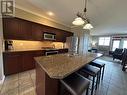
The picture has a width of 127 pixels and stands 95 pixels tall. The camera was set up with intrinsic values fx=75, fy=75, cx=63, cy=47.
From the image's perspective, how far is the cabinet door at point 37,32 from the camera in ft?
11.2

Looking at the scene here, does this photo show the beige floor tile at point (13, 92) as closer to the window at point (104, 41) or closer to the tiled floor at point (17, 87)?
the tiled floor at point (17, 87)

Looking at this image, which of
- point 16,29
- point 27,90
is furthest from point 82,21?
point 16,29

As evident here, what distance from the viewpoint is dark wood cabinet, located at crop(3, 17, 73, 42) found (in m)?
2.65

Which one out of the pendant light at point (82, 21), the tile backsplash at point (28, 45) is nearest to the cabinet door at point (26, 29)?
the tile backsplash at point (28, 45)

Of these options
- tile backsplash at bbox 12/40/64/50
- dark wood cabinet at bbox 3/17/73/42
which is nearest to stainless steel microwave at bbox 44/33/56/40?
dark wood cabinet at bbox 3/17/73/42

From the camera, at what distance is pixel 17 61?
9.24 ft

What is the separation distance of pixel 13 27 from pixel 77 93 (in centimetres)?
300

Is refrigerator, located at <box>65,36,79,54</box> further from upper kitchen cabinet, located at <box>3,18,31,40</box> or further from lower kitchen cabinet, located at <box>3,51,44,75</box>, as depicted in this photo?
upper kitchen cabinet, located at <box>3,18,31,40</box>

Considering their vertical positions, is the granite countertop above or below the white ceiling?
below

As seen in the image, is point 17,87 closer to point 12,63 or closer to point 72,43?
point 12,63

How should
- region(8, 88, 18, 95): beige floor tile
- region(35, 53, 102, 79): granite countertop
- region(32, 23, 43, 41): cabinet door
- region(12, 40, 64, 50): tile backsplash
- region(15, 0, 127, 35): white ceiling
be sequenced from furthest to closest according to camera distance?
region(32, 23, 43, 41): cabinet door < region(12, 40, 64, 50): tile backsplash < region(15, 0, 127, 35): white ceiling < region(8, 88, 18, 95): beige floor tile < region(35, 53, 102, 79): granite countertop

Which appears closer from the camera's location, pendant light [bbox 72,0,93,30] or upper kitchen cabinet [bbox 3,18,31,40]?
pendant light [bbox 72,0,93,30]

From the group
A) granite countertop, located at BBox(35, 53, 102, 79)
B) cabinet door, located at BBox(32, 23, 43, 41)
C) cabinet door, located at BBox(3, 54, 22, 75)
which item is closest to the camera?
granite countertop, located at BBox(35, 53, 102, 79)

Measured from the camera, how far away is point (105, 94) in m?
1.94
